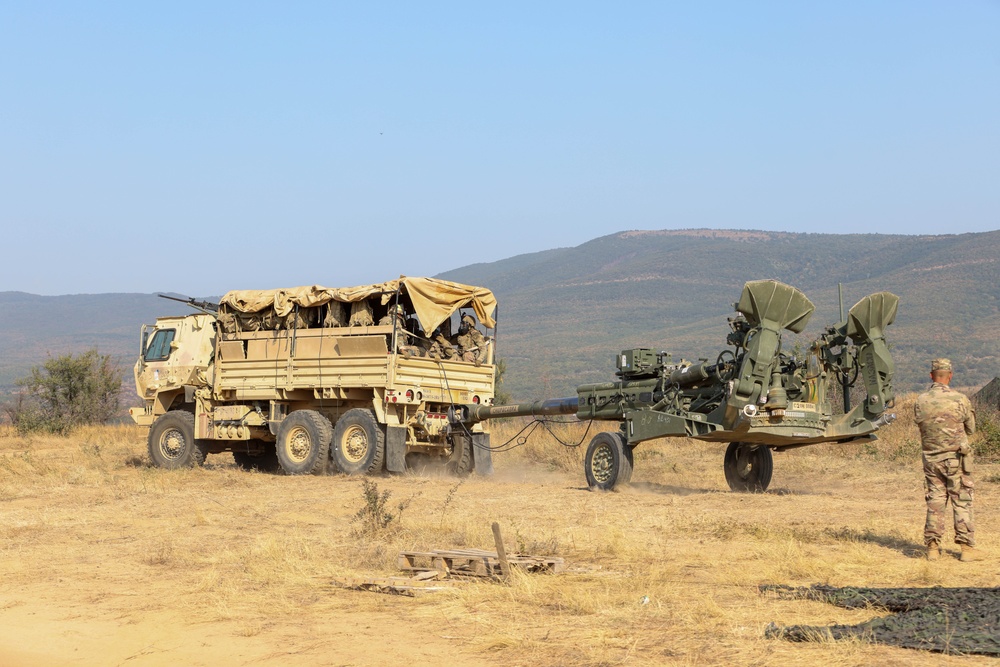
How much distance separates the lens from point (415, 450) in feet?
68.7

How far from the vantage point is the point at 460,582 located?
927 cm

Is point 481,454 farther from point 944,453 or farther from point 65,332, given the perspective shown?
point 65,332

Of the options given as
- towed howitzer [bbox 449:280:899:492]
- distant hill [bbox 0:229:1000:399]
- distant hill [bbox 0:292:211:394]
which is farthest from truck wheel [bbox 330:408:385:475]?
distant hill [bbox 0:292:211:394]

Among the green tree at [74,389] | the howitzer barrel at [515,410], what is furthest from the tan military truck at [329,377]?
the green tree at [74,389]

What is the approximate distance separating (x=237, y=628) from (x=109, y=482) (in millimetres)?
11516

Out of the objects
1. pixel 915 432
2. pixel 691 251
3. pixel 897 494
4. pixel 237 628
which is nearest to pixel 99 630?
pixel 237 628

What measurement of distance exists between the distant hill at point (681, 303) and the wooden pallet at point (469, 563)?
5457cm

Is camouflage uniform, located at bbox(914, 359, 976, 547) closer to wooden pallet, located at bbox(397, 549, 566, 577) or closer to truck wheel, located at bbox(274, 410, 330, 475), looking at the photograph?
wooden pallet, located at bbox(397, 549, 566, 577)

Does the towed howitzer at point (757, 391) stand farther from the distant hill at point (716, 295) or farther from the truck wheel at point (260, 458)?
the distant hill at point (716, 295)

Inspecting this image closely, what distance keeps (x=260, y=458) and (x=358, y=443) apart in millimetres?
4467

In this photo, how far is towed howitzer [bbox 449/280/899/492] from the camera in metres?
14.5

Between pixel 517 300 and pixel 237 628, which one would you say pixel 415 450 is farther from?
pixel 517 300

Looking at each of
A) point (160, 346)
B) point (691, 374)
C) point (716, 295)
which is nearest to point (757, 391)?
point (691, 374)

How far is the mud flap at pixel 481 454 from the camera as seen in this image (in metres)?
20.7
